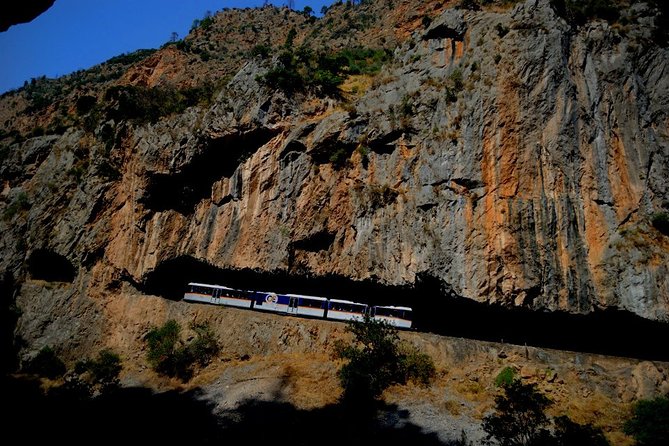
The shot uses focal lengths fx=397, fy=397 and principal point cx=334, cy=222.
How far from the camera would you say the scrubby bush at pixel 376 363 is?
19.9m

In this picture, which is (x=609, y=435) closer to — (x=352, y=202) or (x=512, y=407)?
(x=512, y=407)

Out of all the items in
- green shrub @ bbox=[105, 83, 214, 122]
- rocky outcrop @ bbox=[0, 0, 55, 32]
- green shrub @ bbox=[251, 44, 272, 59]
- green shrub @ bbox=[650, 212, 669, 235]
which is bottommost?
rocky outcrop @ bbox=[0, 0, 55, 32]

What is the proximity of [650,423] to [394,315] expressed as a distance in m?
12.8

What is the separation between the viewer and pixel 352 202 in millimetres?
26203

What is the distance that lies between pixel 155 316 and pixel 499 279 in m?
23.5

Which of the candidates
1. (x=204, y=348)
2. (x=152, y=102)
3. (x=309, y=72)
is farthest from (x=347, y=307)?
(x=152, y=102)

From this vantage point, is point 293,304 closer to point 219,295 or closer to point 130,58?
point 219,295

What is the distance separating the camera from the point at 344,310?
25.6 metres

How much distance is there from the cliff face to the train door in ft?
7.44

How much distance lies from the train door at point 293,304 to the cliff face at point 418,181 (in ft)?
7.44

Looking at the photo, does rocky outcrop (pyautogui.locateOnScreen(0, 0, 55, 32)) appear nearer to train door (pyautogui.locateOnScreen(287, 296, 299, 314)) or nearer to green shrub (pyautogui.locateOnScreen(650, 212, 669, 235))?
train door (pyautogui.locateOnScreen(287, 296, 299, 314))

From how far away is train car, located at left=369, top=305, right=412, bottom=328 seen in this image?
24.3 m

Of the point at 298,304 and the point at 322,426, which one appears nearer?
the point at 322,426

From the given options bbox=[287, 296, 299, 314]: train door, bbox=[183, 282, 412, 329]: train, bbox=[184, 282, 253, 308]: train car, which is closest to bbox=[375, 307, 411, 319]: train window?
bbox=[183, 282, 412, 329]: train
